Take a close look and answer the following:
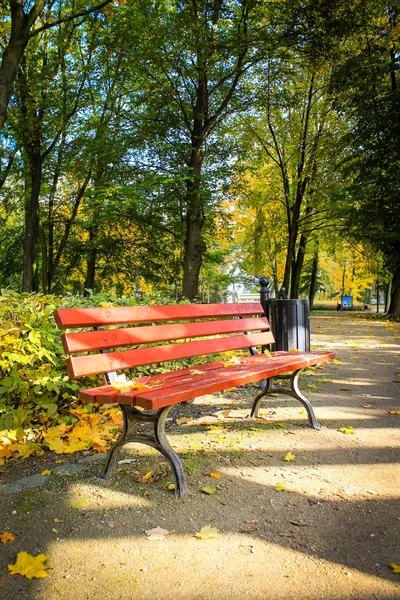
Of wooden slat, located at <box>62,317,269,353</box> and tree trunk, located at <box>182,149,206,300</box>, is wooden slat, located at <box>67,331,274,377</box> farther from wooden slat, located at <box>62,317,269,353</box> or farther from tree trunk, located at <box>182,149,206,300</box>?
tree trunk, located at <box>182,149,206,300</box>

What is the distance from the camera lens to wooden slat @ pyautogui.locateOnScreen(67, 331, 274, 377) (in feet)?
8.81

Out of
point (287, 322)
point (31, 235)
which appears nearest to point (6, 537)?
point (287, 322)

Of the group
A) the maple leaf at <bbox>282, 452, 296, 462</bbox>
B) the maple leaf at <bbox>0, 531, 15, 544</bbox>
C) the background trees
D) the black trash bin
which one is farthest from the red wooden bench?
the background trees

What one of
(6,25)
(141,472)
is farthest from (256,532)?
(6,25)

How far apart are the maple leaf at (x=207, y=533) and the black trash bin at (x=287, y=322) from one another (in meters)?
4.00

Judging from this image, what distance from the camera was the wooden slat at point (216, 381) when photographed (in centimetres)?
240

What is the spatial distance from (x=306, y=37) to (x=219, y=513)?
438 inches

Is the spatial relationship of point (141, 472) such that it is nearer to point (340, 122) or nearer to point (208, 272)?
point (340, 122)

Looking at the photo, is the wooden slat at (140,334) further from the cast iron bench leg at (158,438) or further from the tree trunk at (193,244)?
the tree trunk at (193,244)

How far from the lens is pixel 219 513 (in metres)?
2.47

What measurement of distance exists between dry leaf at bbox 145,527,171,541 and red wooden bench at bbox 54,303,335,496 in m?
0.35

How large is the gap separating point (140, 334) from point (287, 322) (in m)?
3.34

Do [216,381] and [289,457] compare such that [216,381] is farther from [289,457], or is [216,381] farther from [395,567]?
[395,567]

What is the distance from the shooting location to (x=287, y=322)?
6121 millimetres
